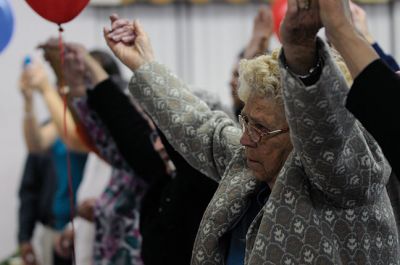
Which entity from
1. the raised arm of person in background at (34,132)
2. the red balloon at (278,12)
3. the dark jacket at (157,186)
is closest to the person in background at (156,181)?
the dark jacket at (157,186)

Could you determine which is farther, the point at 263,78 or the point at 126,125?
the point at 126,125

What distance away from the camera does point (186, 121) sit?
1.72 meters

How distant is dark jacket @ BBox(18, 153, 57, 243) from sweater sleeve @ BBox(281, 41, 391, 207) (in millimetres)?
2623

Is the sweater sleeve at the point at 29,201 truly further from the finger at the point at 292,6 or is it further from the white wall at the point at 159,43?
the finger at the point at 292,6

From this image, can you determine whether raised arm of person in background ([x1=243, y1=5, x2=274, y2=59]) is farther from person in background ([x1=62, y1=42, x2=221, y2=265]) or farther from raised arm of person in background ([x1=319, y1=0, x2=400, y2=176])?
raised arm of person in background ([x1=319, y1=0, x2=400, y2=176])

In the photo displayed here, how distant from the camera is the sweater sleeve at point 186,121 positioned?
1678 mm

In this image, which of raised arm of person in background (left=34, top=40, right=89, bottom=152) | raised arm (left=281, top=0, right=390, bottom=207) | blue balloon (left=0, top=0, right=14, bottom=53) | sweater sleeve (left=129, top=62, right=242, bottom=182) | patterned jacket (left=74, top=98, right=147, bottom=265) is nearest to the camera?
raised arm (left=281, top=0, right=390, bottom=207)

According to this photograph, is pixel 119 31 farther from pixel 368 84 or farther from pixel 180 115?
pixel 368 84

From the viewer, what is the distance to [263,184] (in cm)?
151

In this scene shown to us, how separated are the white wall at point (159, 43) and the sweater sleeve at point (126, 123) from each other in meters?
2.57

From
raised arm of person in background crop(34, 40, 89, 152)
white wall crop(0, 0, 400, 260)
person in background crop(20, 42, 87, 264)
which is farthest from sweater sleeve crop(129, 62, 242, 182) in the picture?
white wall crop(0, 0, 400, 260)

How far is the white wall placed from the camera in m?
4.62

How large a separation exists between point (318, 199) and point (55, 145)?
96.3 inches

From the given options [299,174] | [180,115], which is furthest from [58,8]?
[299,174]
